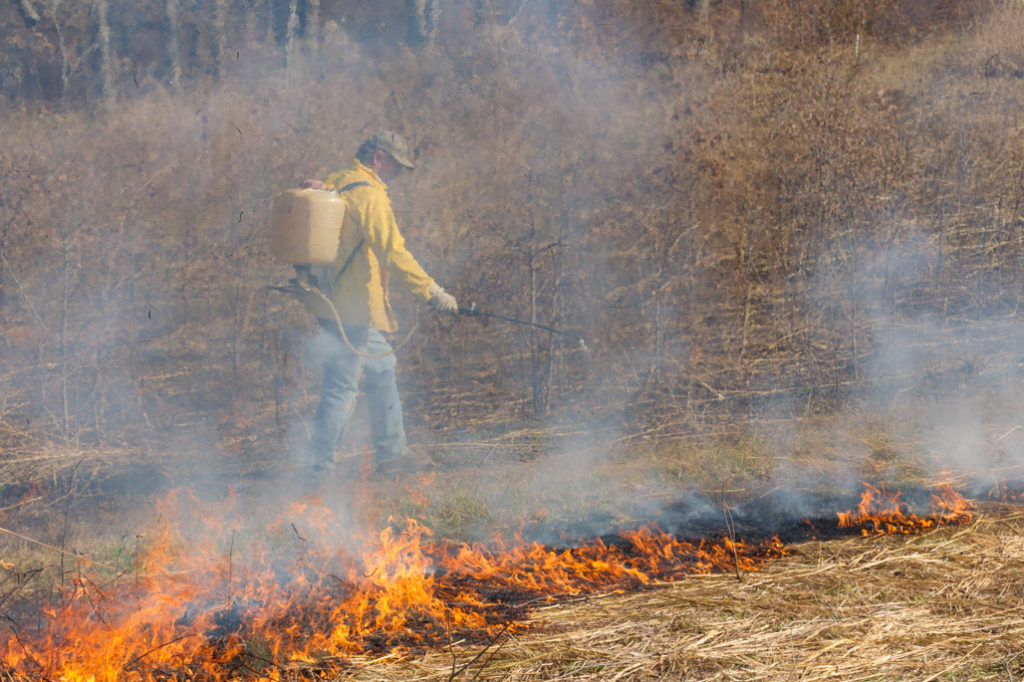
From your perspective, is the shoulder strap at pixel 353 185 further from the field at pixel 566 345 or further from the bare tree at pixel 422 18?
the bare tree at pixel 422 18

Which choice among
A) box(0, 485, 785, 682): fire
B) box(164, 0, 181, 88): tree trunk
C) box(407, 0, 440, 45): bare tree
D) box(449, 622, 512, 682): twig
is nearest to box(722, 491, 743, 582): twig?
box(0, 485, 785, 682): fire

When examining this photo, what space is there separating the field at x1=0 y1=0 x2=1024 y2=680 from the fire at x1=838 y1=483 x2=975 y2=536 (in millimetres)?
96

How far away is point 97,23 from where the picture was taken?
1670cm

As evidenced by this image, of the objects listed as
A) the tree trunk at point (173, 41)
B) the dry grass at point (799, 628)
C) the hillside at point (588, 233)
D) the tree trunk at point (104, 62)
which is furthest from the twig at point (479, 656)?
the tree trunk at point (173, 41)

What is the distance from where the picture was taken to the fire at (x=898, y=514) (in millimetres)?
4367

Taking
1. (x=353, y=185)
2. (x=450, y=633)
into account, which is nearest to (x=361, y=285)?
(x=353, y=185)

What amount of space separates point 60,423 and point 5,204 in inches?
103

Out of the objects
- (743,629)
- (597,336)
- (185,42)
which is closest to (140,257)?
(597,336)

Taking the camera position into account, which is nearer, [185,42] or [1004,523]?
[1004,523]

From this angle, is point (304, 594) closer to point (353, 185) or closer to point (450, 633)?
point (450, 633)

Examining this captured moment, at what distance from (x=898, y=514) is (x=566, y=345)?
408 centimetres

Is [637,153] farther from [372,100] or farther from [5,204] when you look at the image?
[5,204]

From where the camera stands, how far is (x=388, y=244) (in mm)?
5020

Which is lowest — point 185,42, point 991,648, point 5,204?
point 991,648
